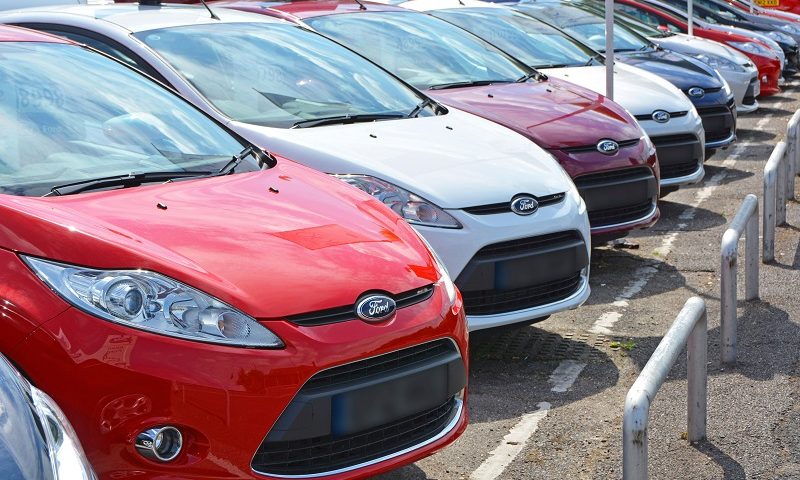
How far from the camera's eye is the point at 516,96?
780 cm

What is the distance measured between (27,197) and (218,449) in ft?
3.38

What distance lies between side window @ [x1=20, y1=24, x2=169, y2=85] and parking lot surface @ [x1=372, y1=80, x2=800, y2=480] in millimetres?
2098

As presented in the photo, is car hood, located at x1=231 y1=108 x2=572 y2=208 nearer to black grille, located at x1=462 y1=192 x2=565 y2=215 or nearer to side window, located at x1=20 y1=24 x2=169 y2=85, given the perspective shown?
black grille, located at x1=462 y1=192 x2=565 y2=215

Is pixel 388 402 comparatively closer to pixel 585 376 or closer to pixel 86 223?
pixel 86 223

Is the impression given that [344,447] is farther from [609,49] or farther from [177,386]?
[609,49]

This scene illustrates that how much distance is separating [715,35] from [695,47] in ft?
10.1

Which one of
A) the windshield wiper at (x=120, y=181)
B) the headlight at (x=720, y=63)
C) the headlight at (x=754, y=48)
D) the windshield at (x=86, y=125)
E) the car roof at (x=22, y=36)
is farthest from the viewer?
the headlight at (x=754, y=48)

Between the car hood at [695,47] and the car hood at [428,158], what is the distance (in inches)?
310

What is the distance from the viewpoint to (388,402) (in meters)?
3.73

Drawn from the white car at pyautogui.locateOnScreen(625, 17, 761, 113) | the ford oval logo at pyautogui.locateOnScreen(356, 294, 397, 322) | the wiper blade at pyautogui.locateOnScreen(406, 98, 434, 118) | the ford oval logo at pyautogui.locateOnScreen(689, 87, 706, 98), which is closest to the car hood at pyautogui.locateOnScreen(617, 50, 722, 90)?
the ford oval logo at pyautogui.locateOnScreen(689, 87, 706, 98)

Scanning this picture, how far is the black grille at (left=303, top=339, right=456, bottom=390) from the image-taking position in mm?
3576

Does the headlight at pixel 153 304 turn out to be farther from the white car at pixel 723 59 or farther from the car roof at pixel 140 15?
the white car at pixel 723 59

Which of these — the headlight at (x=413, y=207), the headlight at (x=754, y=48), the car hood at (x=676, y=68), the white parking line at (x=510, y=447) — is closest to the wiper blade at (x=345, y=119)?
the headlight at (x=413, y=207)

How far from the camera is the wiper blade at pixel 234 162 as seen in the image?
4.56 meters
